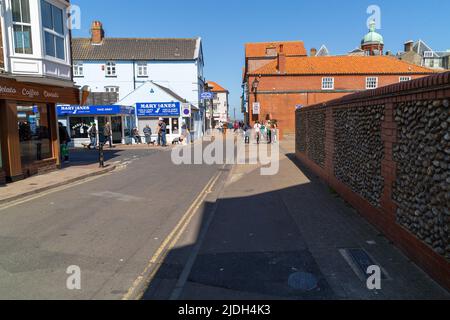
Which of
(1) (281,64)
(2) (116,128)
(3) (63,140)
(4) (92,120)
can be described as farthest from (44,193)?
(1) (281,64)

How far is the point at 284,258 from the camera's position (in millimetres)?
5016

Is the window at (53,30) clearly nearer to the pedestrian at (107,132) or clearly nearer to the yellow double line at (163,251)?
the yellow double line at (163,251)

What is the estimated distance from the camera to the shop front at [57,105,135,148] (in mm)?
28109

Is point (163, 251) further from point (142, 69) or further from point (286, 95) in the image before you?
point (286, 95)

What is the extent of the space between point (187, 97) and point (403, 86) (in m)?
37.7

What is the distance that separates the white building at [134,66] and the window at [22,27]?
26.8m

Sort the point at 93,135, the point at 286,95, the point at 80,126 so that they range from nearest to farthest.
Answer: the point at 93,135
the point at 80,126
the point at 286,95

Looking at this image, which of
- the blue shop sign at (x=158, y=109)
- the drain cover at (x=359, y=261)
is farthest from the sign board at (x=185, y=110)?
the drain cover at (x=359, y=261)

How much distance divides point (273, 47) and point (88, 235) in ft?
222

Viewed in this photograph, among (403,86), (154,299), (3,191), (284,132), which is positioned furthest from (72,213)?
(284,132)

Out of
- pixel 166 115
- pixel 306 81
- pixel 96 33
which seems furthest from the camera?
pixel 306 81

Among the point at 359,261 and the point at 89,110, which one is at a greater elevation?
the point at 89,110

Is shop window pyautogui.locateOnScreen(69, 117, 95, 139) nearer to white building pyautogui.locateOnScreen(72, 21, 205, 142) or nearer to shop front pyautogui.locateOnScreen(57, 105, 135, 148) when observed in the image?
shop front pyautogui.locateOnScreen(57, 105, 135, 148)

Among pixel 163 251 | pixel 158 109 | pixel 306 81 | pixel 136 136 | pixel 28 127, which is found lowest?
pixel 163 251
